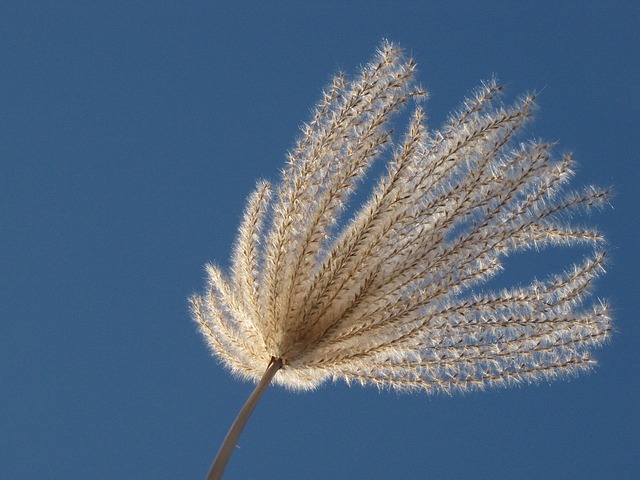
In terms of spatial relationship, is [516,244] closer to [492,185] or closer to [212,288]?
[492,185]

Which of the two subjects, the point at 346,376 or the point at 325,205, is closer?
the point at 325,205

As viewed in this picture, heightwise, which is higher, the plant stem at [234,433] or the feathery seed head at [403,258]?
the feathery seed head at [403,258]

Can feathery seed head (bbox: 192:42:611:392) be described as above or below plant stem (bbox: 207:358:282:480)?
above

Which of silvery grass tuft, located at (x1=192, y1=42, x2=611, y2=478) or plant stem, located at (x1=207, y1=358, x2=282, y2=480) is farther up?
silvery grass tuft, located at (x1=192, y1=42, x2=611, y2=478)

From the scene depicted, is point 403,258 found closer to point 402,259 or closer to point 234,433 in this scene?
point 402,259

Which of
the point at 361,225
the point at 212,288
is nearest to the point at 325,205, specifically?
the point at 361,225

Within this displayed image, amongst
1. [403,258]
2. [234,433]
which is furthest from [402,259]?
[234,433]

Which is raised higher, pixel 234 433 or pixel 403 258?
pixel 403 258
